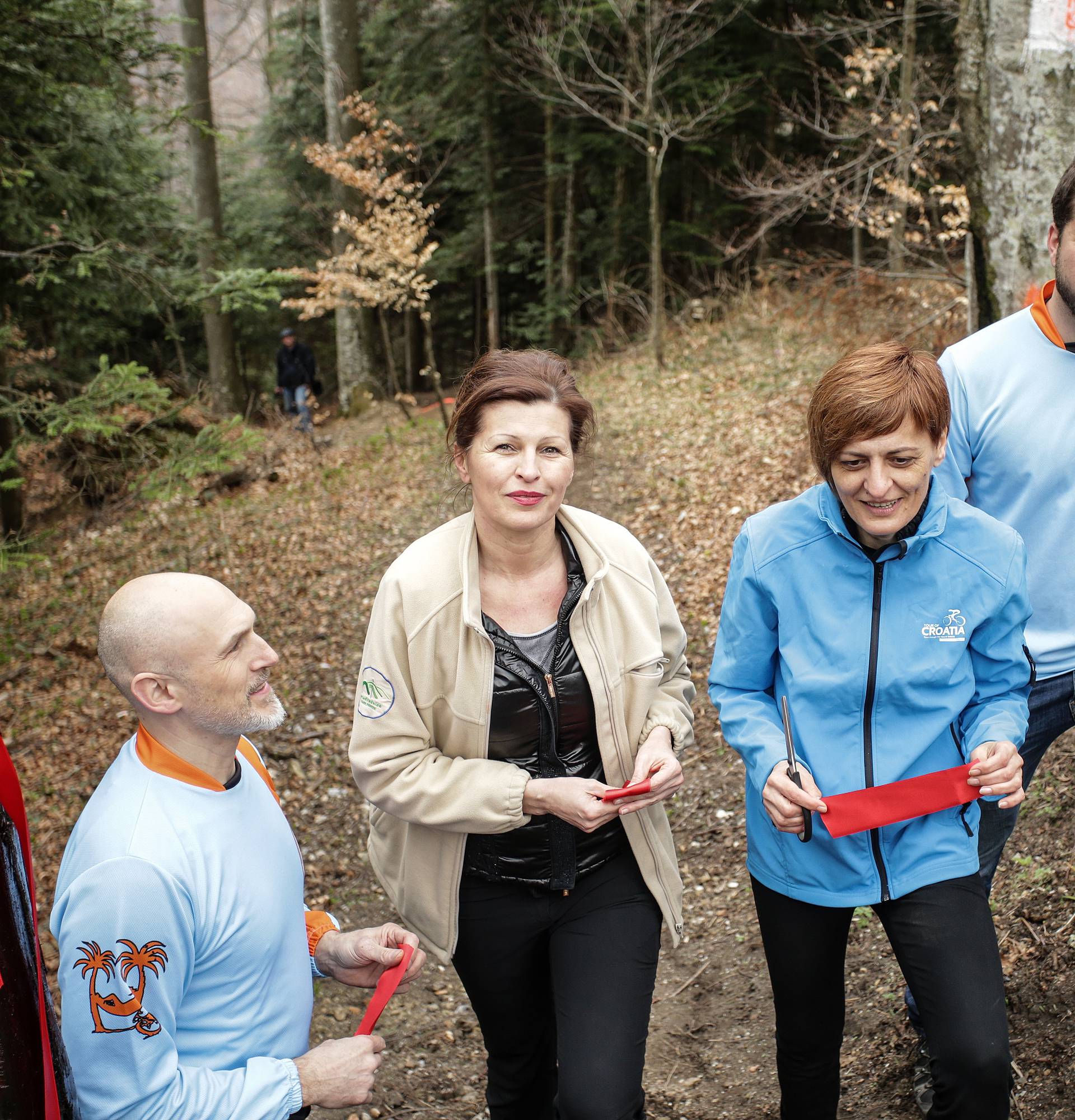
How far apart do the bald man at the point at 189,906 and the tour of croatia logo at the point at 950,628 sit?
151cm

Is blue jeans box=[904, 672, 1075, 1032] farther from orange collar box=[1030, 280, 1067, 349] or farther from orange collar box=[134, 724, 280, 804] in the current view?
orange collar box=[134, 724, 280, 804]

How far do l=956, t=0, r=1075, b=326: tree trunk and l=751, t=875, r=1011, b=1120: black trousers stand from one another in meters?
2.93

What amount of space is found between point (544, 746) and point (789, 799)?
62 cm

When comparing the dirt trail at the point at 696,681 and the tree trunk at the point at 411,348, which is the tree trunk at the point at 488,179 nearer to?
the tree trunk at the point at 411,348

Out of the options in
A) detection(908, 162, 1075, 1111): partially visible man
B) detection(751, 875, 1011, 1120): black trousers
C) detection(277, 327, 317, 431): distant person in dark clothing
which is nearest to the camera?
detection(751, 875, 1011, 1120): black trousers

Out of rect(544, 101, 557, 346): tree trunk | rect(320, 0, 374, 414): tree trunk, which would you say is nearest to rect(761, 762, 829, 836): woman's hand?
rect(320, 0, 374, 414): tree trunk

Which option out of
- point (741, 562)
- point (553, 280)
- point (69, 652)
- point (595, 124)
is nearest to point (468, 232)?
point (553, 280)

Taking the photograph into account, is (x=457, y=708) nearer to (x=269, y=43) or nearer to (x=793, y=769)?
(x=793, y=769)

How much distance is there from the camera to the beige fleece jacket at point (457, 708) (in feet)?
7.89

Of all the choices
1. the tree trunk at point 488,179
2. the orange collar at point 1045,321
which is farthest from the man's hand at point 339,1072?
the tree trunk at point 488,179

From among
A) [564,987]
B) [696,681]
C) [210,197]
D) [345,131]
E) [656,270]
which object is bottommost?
[696,681]

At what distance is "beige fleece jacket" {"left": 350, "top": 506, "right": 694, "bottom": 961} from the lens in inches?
94.7

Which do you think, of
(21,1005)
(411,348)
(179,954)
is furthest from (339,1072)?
(411,348)

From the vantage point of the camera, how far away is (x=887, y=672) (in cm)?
227
